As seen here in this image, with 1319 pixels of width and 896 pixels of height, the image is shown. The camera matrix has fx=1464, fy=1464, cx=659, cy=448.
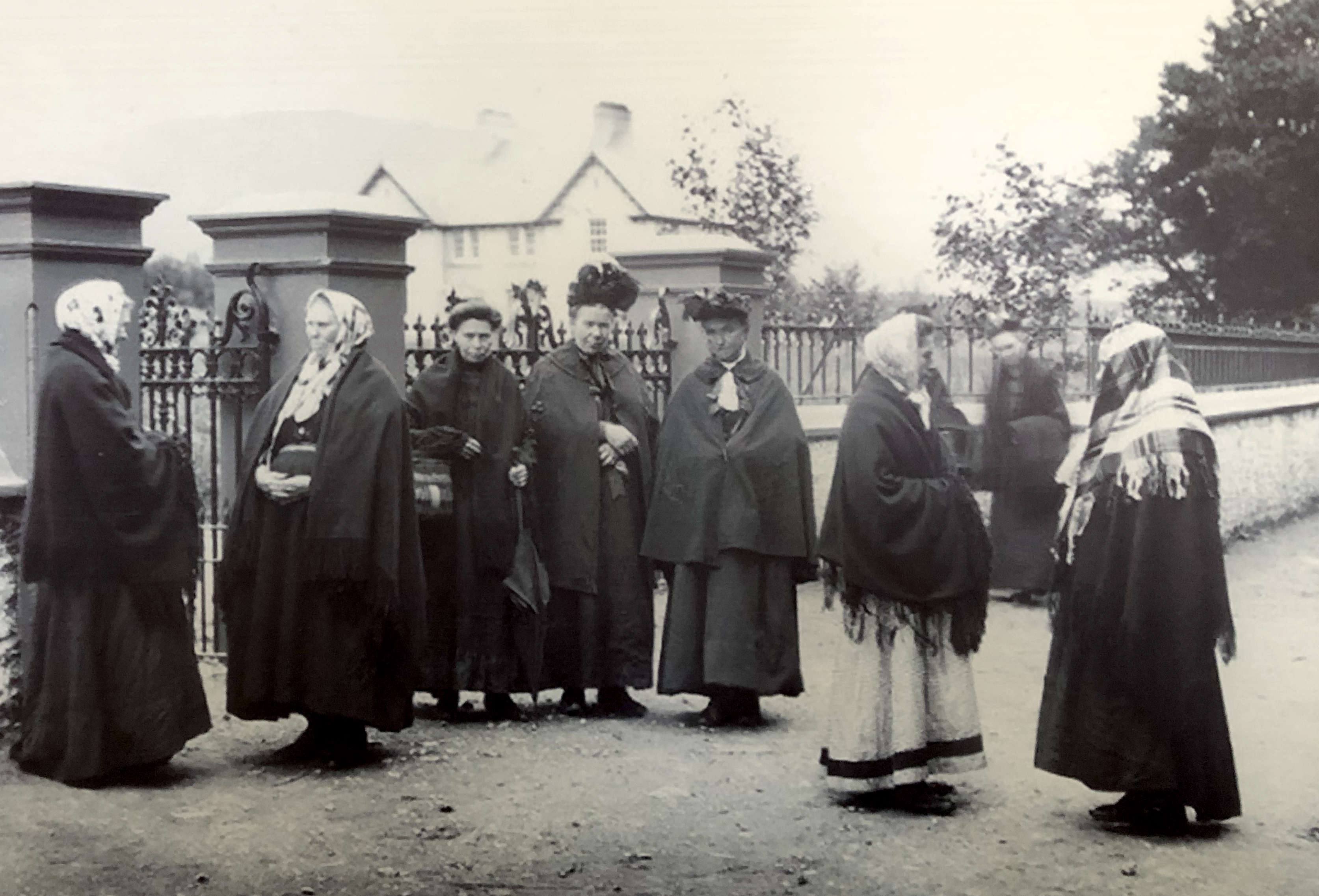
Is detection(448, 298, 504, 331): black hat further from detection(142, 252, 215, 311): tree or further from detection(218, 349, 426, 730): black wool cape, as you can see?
detection(142, 252, 215, 311): tree

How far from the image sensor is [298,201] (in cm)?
706

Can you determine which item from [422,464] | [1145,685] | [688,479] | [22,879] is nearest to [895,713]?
[1145,685]

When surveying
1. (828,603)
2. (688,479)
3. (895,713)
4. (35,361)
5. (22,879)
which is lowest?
(22,879)

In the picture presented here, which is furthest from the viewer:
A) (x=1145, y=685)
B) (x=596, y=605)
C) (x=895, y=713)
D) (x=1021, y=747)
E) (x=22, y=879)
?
(x=596, y=605)

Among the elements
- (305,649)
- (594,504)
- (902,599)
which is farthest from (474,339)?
(902,599)

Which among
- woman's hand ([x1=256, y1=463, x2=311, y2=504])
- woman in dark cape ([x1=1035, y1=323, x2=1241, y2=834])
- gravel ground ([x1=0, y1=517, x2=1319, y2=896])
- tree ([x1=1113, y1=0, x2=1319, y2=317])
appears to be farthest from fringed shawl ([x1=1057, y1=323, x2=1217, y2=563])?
woman's hand ([x1=256, y1=463, x2=311, y2=504])

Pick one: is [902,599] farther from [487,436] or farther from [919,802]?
[487,436]

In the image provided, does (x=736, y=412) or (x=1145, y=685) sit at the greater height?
(x=736, y=412)

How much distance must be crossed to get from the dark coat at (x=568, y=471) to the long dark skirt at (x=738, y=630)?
497 millimetres

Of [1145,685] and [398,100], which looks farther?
[398,100]

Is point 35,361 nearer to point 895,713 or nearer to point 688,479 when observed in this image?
Result: point 688,479

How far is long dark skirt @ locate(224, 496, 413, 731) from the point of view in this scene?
5469 millimetres

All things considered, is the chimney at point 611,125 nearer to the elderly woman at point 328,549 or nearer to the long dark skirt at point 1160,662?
the elderly woman at point 328,549

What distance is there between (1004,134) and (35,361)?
397 cm
